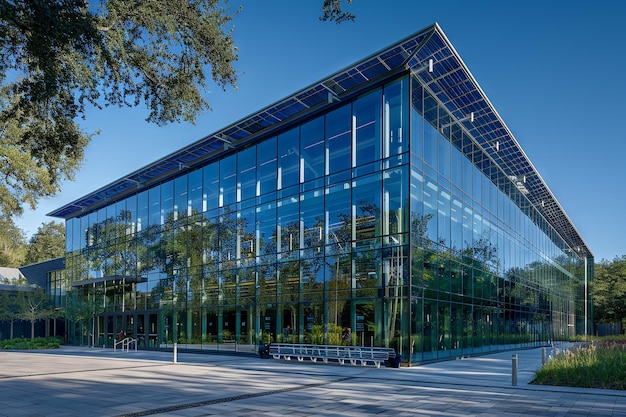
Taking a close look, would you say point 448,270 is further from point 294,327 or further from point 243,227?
point 243,227

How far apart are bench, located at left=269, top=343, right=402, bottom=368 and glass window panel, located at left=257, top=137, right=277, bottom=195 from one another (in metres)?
8.98

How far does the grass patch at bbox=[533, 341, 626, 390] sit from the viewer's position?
1571 centimetres

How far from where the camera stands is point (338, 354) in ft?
79.7

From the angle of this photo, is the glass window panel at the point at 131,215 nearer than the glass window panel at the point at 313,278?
No

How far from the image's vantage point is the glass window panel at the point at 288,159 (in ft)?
97.3

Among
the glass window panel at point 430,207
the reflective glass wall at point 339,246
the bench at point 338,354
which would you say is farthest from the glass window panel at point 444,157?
the bench at point 338,354

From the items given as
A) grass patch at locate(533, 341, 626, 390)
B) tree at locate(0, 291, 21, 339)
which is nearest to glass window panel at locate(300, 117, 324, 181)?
grass patch at locate(533, 341, 626, 390)

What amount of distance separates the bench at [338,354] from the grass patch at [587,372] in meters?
6.60

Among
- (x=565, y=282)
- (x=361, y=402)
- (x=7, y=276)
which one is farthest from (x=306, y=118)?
(x=7, y=276)

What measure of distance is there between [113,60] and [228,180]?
22166 millimetres

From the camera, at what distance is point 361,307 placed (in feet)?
81.5

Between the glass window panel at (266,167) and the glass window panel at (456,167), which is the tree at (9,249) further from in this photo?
the glass window panel at (456,167)

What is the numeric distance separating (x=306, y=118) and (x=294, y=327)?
11185 millimetres

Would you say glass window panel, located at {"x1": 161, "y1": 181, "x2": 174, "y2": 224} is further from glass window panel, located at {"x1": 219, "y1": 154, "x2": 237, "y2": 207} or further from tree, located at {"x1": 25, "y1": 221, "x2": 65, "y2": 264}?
tree, located at {"x1": 25, "y1": 221, "x2": 65, "y2": 264}
